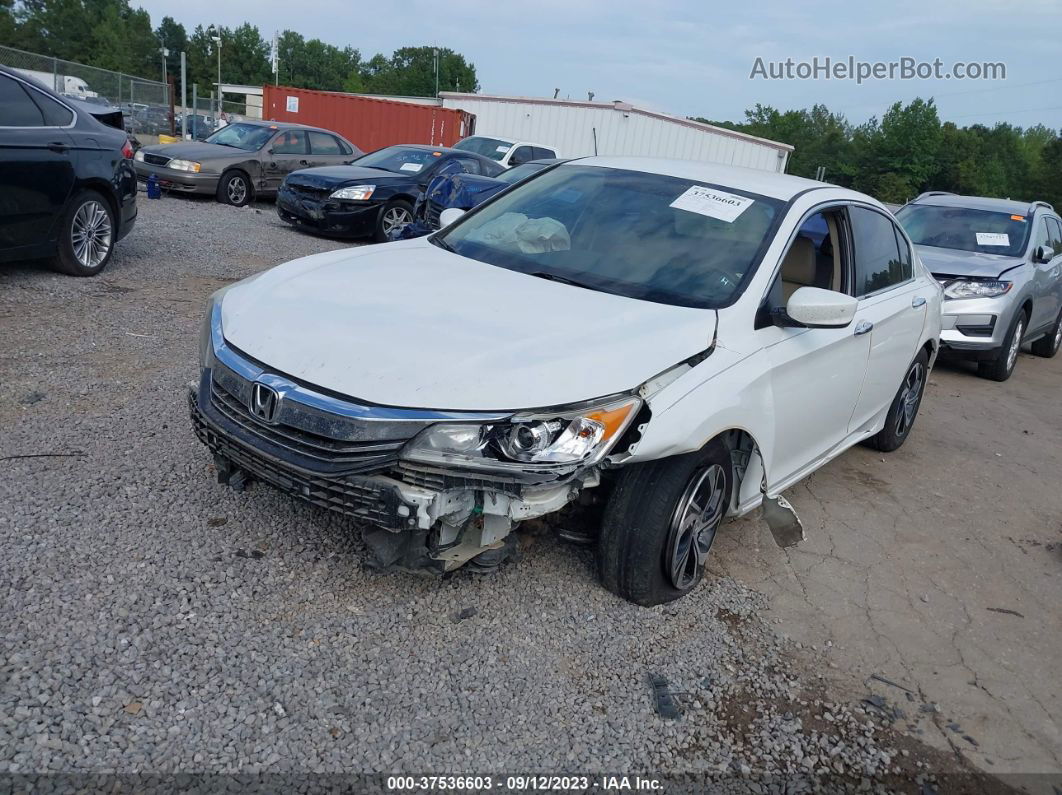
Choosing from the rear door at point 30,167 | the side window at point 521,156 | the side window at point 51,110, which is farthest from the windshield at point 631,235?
the side window at point 521,156

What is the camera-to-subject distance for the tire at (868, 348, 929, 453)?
5730mm

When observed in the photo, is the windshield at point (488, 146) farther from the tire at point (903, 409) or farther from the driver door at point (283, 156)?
the tire at point (903, 409)

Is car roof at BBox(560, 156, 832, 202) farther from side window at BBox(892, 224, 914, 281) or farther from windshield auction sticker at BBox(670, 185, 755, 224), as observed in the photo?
side window at BBox(892, 224, 914, 281)

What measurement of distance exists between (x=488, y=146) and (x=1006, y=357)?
10.3 m

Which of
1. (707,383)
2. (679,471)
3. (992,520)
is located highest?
(707,383)

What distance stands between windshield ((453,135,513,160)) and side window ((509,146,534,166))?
172mm

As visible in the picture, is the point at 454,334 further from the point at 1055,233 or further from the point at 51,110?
the point at 1055,233

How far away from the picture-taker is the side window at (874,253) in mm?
4762

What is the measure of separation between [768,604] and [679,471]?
93 centimetres

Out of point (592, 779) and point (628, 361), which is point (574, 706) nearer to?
point (592, 779)

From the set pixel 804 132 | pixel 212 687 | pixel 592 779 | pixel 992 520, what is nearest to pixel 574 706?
pixel 592 779

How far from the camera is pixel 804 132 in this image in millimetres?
110688

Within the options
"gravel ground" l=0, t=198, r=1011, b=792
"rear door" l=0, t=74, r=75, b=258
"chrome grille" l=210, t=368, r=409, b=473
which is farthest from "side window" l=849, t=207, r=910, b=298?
"rear door" l=0, t=74, r=75, b=258

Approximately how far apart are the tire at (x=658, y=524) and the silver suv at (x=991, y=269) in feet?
21.2
